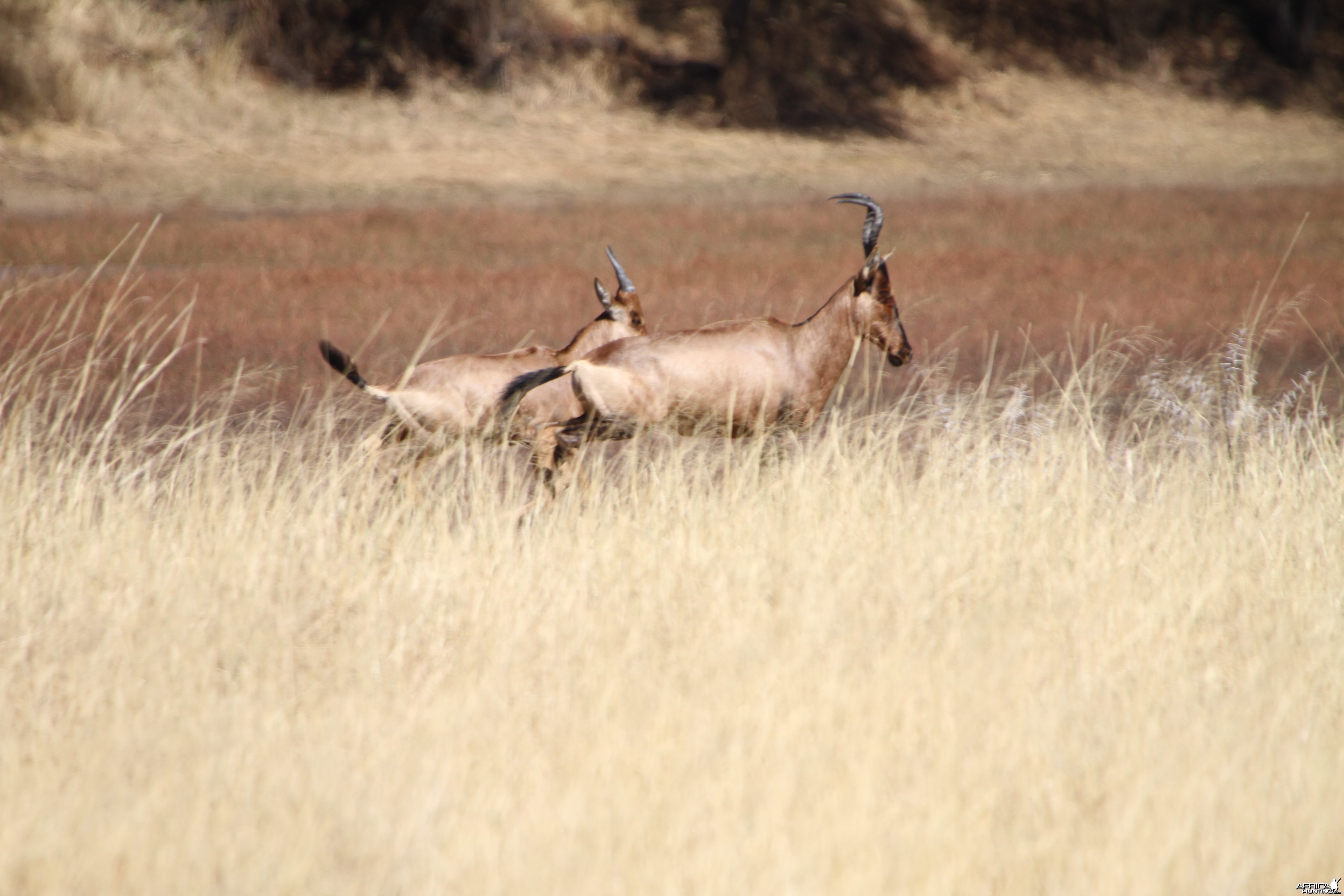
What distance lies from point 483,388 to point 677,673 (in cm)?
267

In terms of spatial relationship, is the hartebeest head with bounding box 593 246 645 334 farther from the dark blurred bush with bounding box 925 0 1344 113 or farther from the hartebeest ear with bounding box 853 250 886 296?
the dark blurred bush with bounding box 925 0 1344 113

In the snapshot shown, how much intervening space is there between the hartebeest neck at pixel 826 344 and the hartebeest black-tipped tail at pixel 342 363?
2.02 metres

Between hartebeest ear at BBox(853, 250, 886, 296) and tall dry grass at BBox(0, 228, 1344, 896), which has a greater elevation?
hartebeest ear at BBox(853, 250, 886, 296)

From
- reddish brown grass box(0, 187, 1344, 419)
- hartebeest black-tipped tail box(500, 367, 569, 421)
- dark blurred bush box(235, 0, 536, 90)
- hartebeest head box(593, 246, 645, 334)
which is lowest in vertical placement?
reddish brown grass box(0, 187, 1344, 419)

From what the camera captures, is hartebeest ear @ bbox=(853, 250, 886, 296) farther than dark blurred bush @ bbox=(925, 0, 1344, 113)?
No

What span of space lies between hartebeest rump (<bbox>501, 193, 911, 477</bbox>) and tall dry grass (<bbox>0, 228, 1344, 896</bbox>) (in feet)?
0.82

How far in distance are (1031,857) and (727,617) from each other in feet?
4.58

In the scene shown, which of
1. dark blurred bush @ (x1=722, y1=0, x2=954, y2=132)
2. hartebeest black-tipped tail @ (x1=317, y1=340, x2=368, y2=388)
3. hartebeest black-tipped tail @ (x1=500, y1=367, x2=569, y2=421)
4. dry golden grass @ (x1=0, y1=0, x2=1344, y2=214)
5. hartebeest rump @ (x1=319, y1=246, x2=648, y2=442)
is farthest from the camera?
dark blurred bush @ (x1=722, y1=0, x2=954, y2=132)

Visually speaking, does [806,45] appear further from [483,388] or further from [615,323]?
[483,388]

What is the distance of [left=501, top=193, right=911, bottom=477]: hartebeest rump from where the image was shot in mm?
5938

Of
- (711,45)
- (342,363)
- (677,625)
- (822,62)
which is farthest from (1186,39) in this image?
(677,625)

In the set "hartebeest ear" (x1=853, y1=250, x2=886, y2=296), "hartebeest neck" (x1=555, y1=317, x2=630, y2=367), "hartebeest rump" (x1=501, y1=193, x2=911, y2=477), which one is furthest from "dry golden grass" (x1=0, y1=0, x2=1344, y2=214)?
"hartebeest ear" (x1=853, y1=250, x2=886, y2=296)

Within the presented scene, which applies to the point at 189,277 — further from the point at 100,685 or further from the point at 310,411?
the point at 100,685

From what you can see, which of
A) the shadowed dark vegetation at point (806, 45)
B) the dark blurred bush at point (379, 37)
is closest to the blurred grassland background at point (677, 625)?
the dark blurred bush at point (379, 37)
